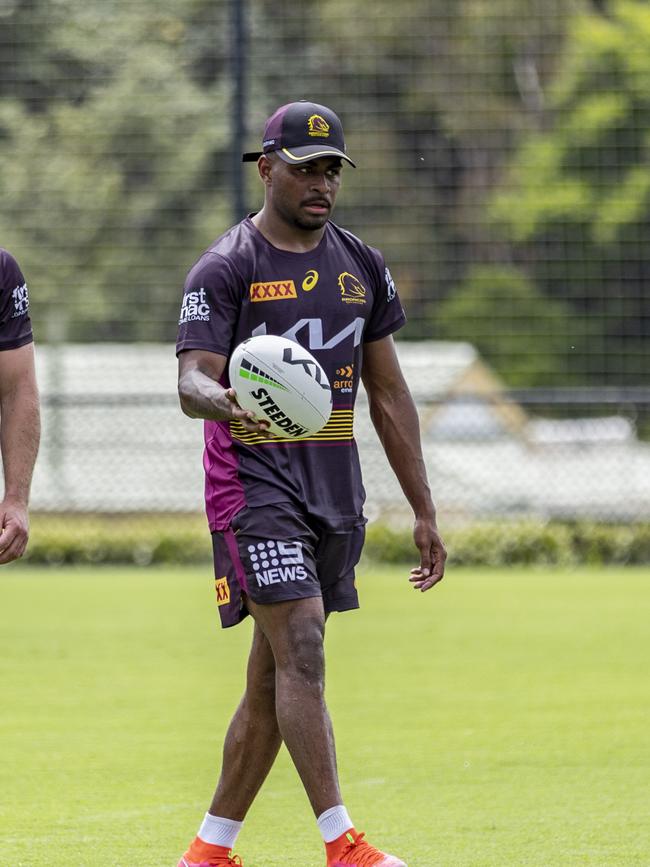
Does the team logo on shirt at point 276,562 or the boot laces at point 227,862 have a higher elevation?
the team logo on shirt at point 276,562

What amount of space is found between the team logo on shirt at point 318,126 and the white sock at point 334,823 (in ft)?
6.09

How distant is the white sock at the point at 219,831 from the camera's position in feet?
15.8

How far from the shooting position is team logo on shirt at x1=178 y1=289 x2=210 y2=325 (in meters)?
4.71

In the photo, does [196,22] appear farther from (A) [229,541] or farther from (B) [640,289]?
(A) [229,541]

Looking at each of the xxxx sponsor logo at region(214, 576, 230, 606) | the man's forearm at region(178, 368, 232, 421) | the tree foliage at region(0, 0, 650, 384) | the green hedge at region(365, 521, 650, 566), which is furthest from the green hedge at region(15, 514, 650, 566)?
the man's forearm at region(178, 368, 232, 421)

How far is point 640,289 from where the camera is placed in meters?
18.4

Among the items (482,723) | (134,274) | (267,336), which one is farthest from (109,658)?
(134,274)

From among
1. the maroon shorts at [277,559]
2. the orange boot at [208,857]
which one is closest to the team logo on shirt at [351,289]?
the maroon shorts at [277,559]

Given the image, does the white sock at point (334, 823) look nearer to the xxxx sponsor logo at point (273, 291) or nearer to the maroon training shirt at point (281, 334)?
the maroon training shirt at point (281, 334)

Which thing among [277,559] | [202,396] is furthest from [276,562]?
[202,396]

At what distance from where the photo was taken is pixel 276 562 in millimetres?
4656

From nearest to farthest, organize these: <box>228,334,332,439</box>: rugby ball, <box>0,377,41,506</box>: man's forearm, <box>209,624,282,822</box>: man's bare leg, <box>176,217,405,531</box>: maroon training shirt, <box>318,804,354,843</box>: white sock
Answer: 1. <box>228,334,332,439</box>: rugby ball
2. <box>318,804,354,843</box>: white sock
3. <box>176,217,405,531</box>: maroon training shirt
4. <box>209,624,282,822</box>: man's bare leg
5. <box>0,377,41,506</box>: man's forearm

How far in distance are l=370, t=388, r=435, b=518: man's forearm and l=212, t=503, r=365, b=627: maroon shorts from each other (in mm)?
347

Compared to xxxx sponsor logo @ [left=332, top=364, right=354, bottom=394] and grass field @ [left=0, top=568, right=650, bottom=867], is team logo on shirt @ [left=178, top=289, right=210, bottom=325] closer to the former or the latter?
xxxx sponsor logo @ [left=332, top=364, right=354, bottom=394]
